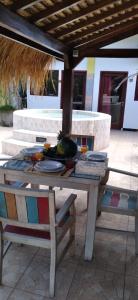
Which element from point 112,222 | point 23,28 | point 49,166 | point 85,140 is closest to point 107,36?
point 85,140

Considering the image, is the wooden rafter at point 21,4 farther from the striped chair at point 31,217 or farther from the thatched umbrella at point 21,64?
the striped chair at point 31,217

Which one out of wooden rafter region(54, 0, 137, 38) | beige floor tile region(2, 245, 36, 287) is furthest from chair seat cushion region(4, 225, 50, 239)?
wooden rafter region(54, 0, 137, 38)

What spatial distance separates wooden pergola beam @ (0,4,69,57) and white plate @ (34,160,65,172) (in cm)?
109

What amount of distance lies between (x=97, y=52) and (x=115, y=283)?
8.73ft

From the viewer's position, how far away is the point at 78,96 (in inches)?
384

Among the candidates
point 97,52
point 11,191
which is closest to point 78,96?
point 97,52

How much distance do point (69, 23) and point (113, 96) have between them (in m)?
6.89

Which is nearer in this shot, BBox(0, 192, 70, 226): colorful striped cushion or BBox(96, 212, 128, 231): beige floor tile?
BBox(0, 192, 70, 226): colorful striped cushion

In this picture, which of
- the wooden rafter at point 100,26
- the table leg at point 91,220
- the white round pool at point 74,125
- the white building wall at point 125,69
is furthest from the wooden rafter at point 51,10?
the white building wall at point 125,69

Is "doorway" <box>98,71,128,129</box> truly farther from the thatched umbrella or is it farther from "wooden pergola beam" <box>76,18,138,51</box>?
the thatched umbrella

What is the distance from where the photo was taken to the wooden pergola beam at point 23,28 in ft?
5.55

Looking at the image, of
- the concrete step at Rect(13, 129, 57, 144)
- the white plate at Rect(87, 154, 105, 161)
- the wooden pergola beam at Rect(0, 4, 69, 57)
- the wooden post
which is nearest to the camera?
the wooden pergola beam at Rect(0, 4, 69, 57)

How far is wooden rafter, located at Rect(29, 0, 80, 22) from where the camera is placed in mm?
1999

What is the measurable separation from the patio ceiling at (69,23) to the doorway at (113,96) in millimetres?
5898
